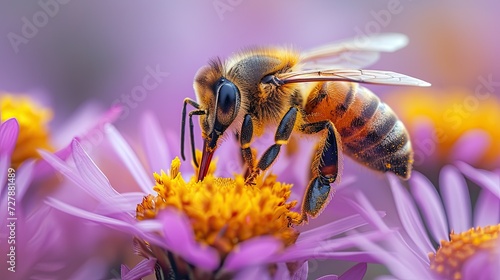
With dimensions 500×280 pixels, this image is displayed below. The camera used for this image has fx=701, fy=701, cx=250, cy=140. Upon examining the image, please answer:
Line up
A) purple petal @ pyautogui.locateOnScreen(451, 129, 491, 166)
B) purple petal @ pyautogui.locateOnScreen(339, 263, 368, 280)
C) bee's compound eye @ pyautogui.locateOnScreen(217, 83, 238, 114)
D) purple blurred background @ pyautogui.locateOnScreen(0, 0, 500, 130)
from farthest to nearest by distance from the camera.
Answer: purple blurred background @ pyautogui.locateOnScreen(0, 0, 500, 130) < purple petal @ pyautogui.locateOnScreen(451, 129, 491, 166) < bee's compound eye @ pyautogui.locateOnScreen(217, 83, 238, 114) < purple petal @ pyautogui.locateOnScreen(339, 263, 368, 280)

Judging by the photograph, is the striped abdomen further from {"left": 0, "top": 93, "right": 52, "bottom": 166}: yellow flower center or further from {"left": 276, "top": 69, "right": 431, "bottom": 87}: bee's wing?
{"left": 0, "top": 93, "right": 52, "bottom": 166}: yellow flower center

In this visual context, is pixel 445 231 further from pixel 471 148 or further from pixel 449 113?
pixel 449 113

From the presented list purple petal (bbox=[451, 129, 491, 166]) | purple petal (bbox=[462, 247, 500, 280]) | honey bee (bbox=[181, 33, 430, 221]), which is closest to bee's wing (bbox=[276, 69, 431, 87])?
honey bee (bbox=[181, 33, 430, 221])

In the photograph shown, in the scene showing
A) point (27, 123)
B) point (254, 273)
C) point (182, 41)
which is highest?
point (182, 41)

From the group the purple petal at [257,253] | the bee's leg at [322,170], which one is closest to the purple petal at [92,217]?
the purple petal at [257,253]

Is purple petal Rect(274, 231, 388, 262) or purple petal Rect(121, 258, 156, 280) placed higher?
purple petal Rect(121, 258, 156, 280)

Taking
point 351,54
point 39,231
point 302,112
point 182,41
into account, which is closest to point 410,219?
point 302,112

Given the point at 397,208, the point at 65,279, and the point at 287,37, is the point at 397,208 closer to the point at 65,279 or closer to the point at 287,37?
the point at 65,279
